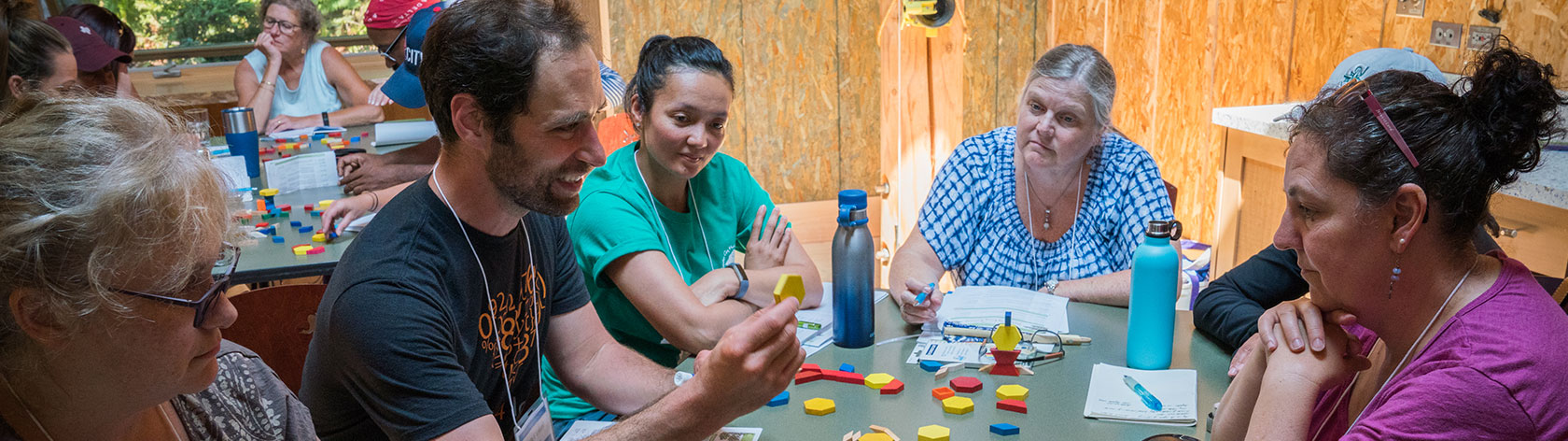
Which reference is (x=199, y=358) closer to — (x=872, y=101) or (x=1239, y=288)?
(x=1239, y=288)

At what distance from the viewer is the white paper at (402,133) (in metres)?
4.20

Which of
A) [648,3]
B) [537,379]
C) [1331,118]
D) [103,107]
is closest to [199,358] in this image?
[103,107]

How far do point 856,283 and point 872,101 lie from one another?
339 cm

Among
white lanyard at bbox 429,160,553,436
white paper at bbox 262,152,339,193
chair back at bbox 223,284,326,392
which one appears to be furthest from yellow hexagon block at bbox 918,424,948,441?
white paper at bbox 262,152,339,193

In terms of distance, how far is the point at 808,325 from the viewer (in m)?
2.09

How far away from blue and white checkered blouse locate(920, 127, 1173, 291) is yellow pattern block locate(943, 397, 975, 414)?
100 centimetres

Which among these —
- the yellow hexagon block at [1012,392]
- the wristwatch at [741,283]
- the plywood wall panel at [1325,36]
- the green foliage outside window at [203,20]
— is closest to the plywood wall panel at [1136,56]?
the plywood wall panel at [1325,36]

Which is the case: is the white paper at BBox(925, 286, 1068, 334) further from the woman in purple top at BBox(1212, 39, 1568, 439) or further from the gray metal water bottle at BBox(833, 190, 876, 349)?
the woman in purple top at BBox(1212, 39, 1568, 439)

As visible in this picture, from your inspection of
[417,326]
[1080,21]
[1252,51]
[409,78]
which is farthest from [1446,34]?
[417,326]

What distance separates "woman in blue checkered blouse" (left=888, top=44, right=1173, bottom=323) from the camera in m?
2.50

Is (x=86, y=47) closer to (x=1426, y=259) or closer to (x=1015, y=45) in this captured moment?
(x=1015, y=45)

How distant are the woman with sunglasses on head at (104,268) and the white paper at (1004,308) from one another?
1352 mm

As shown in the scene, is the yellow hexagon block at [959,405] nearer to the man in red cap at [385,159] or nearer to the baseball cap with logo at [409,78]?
the baseball cap with logo at [409,78]

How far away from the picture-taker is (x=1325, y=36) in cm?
399
